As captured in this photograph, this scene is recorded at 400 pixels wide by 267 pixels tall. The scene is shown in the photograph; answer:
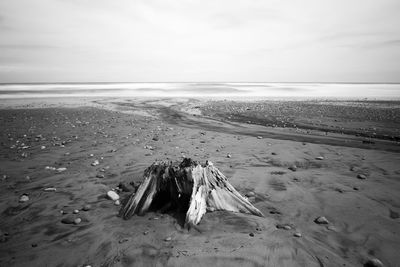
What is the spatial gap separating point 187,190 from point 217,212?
0.75 meters

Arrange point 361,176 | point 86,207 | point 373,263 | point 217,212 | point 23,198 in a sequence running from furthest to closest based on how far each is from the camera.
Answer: point 361,176
point 23,198
point 86,207
point 217,212
point 373,263

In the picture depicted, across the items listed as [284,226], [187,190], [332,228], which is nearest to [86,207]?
[187,190]

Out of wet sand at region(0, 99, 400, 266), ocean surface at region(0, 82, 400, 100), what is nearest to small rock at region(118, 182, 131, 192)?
wet sand at region(0, 99, 400, 266)

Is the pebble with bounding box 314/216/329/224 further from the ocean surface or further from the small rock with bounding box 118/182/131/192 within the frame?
the ocean surface

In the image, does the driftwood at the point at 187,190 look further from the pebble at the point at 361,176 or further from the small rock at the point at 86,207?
the pebble at the point at 361,176

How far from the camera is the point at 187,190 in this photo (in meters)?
4.84

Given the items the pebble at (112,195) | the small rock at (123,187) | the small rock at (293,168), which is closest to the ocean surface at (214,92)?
the small rock at (293,168)

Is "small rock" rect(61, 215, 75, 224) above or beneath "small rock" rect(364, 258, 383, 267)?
beneath

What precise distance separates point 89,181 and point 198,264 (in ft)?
14.1

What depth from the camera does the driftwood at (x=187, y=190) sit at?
15.6 ft

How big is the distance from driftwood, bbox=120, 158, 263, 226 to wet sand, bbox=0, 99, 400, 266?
9.6 inches

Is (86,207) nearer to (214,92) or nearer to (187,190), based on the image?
(187,190)

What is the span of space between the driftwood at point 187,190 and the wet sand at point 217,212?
0.24 m

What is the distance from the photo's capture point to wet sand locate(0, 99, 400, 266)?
375 centimetres
